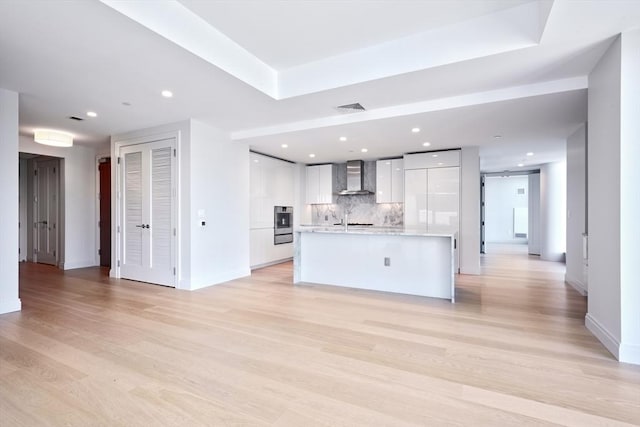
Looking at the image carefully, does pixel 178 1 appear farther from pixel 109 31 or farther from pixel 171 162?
pixel 171 162

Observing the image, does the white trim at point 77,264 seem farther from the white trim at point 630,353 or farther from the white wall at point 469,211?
the white trim at point 630,353

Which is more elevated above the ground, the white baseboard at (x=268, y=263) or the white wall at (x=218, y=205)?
the white wall at (x=218, y=205)

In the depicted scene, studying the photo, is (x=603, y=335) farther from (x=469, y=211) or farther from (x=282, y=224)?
(x=282, y=224)

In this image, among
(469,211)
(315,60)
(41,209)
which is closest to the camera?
(315,60)

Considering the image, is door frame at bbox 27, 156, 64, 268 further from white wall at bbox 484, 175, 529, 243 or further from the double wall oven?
white wall at bbox 484, 175, 529, 243

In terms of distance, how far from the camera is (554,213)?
304 inches

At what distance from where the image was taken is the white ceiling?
7.61 feet

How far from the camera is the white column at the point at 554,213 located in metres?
7.68

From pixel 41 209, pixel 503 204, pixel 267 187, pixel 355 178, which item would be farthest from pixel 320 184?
pixel 503 204

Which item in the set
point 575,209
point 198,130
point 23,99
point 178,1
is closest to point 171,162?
point 198,130

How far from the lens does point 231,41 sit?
9.62 ft

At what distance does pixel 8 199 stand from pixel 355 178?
592 cm

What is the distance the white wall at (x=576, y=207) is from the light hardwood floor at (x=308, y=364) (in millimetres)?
888

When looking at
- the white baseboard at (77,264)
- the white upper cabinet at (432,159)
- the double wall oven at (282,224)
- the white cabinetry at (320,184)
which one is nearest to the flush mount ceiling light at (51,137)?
the white baseboard at (77,264)
